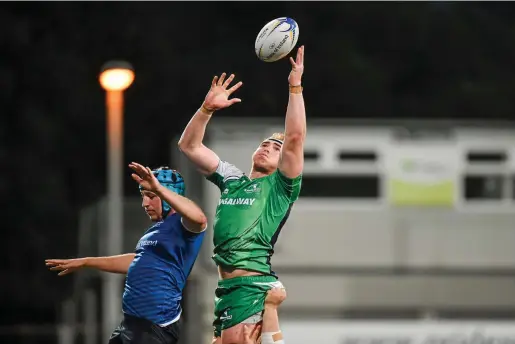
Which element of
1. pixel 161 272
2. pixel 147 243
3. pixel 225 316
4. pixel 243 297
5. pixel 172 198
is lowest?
pixel 225 316

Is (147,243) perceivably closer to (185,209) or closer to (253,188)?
(185,209)

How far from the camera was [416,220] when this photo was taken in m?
21.5

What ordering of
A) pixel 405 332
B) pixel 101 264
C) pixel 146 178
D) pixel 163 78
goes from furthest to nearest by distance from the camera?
1. pixel 163 78
2. pixel 405 332
3. pixel 101 264
4. pixel 146 178

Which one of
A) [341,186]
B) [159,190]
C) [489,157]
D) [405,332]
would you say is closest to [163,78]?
[341,186]

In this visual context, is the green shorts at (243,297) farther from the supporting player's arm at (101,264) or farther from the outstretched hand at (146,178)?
the outstretched hand at (146,178)

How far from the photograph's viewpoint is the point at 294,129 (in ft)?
28.8

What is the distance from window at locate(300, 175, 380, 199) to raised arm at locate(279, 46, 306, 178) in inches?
498

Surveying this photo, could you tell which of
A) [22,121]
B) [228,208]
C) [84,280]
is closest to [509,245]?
[84,280]

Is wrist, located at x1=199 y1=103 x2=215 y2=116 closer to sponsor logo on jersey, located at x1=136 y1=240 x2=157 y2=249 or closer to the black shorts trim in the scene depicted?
sponsor logo on jersey, located at x1=136 y1=240 x2=157 y2=249

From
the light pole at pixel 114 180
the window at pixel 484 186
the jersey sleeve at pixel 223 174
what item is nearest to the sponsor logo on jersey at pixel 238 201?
the jersey sleeve at pixel 223 174

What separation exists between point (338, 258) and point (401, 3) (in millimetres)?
14913

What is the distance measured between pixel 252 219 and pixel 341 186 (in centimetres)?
1317

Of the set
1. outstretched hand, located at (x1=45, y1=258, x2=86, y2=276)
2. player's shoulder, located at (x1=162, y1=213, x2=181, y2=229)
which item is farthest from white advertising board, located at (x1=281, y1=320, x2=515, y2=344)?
player's shoulder, located at (x1=162, y1=213, x2=181, y2=229)

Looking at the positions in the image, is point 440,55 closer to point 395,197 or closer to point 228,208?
point 395,197
